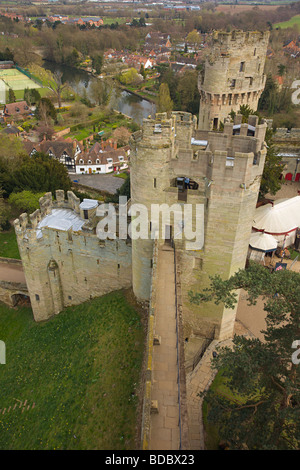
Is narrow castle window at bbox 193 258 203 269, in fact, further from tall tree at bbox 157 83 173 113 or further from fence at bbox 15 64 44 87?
fence at bbox 15 64 44 87

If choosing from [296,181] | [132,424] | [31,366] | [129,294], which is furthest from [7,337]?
[296,181]

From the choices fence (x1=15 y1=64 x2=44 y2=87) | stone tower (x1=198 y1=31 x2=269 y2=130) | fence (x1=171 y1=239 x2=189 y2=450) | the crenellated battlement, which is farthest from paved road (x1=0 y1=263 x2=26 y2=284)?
fence (x1=15 y1=64 x2=44 y2=87)

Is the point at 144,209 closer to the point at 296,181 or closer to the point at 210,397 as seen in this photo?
the point at 210,397

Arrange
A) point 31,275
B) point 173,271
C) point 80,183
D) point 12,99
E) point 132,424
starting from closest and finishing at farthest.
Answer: point 132,424, point 173,271, point 31,275, point 80,183, point 12,99

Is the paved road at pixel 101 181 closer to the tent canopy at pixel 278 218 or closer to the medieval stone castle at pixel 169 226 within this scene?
the tent canopy at pixel 278 218

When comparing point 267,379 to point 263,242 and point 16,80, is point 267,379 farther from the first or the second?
point 16,80

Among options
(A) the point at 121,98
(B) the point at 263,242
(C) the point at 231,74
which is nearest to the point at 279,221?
(B) the point at 263,242

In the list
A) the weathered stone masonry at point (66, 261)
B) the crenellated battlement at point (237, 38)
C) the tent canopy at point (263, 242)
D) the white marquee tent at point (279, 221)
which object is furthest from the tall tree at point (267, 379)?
the crenellated battlement at point (237, 38)
